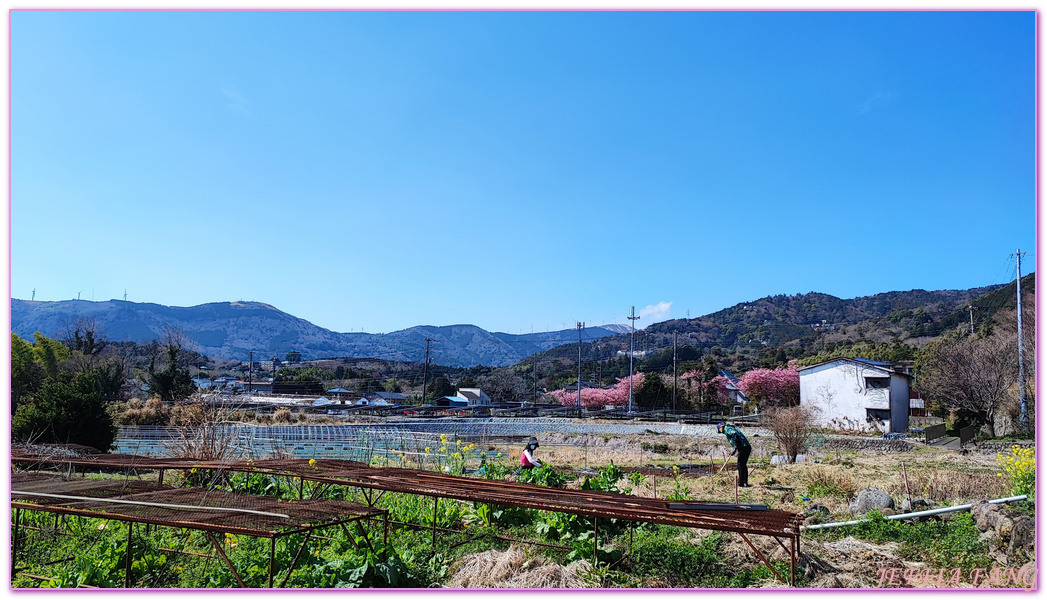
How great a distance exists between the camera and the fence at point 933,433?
24.4 m

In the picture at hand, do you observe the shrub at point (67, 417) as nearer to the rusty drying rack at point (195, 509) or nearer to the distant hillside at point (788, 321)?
the rusty drying rack at point (195, 509)

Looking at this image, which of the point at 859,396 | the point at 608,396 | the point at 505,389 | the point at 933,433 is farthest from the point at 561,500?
the point at 505,389

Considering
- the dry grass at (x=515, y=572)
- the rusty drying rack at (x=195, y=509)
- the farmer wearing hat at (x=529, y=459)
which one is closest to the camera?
the rusty drying rack at (x=195, y=509)

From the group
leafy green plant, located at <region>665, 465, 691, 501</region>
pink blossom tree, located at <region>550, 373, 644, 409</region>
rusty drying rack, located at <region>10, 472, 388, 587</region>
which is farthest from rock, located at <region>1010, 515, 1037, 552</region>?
pink blossom tree, located at <region>550, 373, 644, 409</region>

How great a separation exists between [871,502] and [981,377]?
22953 mm

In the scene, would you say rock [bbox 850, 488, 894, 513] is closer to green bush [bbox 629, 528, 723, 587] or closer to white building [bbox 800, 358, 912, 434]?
green bush [bbox 629, 528, 723, 587]

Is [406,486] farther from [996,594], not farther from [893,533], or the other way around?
[893,533]

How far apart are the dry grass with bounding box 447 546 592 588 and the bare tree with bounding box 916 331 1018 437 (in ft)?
82.5

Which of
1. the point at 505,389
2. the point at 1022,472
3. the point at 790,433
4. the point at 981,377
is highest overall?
the point at 981,377

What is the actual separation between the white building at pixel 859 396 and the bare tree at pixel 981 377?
2847mm

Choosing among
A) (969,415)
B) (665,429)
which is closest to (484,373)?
(665,429)

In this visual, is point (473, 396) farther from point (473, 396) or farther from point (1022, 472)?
point (1022, 472)

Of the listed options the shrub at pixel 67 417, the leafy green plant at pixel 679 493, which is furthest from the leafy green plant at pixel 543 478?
the shrub at pixel 67 417

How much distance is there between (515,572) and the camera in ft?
15.9
